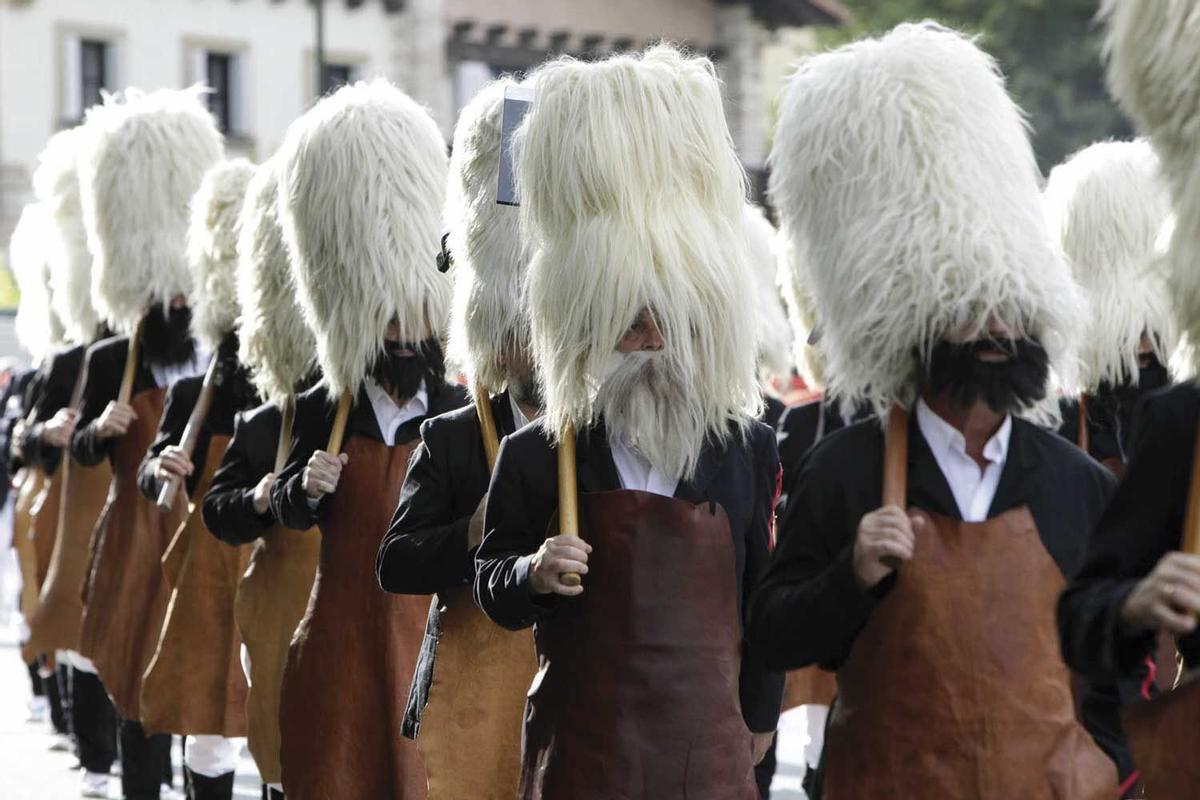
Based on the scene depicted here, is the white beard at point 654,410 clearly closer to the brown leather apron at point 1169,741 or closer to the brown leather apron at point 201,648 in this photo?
the brown leather apron at point 1169,741

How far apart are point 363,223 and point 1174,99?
3.18m

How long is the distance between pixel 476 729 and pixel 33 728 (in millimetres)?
6722

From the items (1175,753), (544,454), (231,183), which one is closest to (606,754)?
(544,454)

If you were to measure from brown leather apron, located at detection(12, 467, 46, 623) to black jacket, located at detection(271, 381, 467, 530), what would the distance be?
5.26m

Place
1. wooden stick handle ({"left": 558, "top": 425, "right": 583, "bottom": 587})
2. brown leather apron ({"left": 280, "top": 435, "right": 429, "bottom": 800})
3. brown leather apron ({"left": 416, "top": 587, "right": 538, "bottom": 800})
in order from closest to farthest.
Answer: wooden stick handle ({"left": 558, "top": 425, "right": 583, "bottom": 587})
brown leather apron ({"left": 416, "top": 587, "right": 538, "bottom": 800})
brown leather apron ({"left": 280, "top": 435, "right": 429, "bottom": 800})

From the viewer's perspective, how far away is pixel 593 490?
14.3 ft

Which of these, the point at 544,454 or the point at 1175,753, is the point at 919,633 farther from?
the point at 544,454

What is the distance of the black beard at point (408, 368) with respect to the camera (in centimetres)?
596

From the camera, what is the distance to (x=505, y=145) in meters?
5.11


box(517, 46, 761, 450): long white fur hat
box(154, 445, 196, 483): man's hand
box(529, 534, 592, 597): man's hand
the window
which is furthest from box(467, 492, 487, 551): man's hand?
the window

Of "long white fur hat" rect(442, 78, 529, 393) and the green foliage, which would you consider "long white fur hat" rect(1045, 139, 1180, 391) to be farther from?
the green foliage

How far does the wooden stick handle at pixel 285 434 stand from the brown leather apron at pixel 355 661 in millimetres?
399

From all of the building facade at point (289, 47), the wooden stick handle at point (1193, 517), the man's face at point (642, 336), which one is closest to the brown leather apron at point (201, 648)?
the man's face at point (642, 336)

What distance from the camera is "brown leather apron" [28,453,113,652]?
9.72 m
